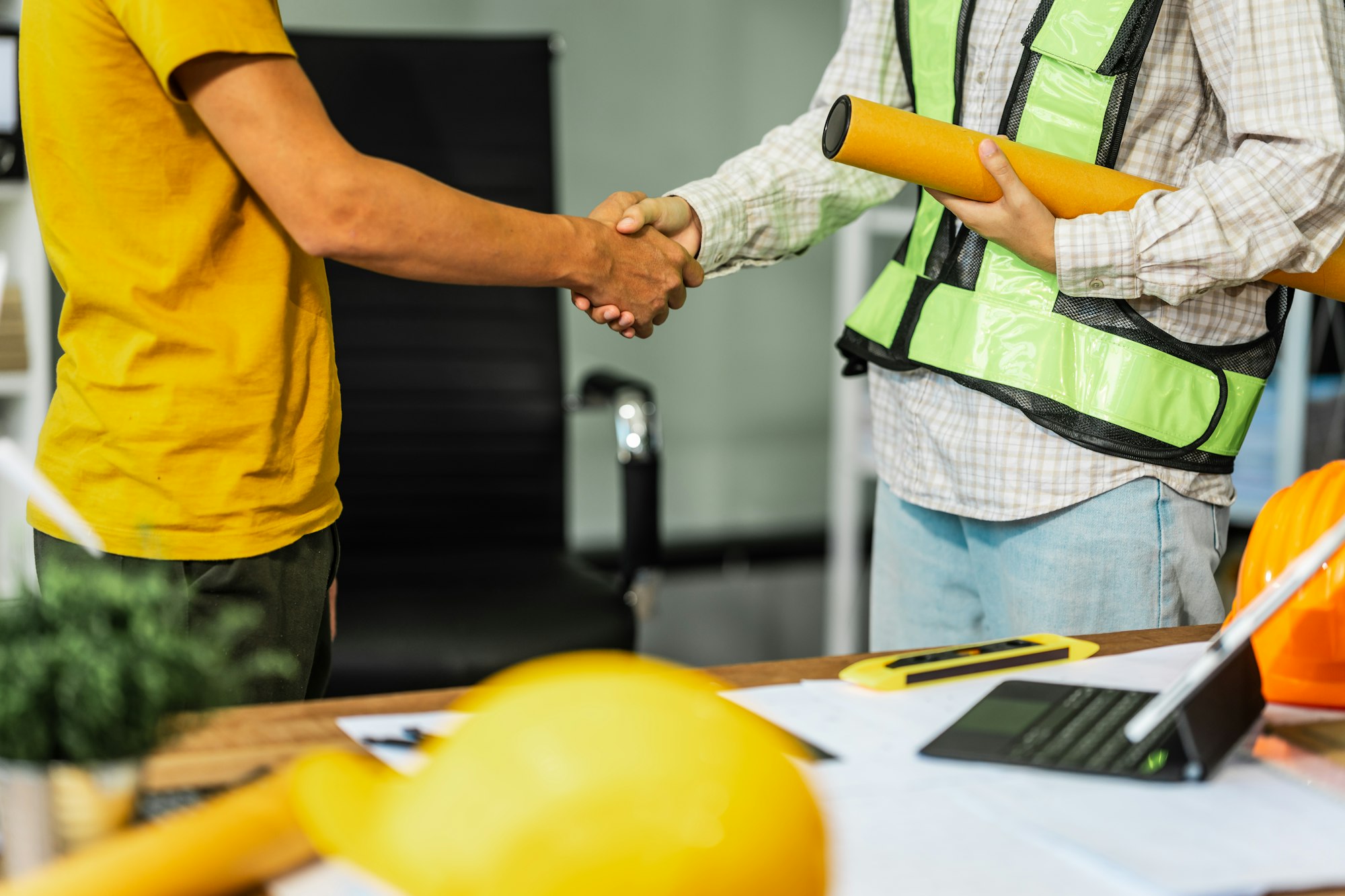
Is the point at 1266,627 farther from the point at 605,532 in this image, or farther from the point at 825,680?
the point at 605,532

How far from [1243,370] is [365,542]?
1.32 metres

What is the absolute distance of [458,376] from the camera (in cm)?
198

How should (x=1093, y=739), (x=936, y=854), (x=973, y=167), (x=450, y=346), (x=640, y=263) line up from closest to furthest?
(x=936, y=854), (x=1093, y=739), (x=973, y=167), (x=640, y=263), (x=450, y=346)

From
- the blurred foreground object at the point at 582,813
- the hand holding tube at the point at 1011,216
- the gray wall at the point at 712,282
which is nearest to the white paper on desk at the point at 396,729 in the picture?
the blurred foreground object at the point at 582,813

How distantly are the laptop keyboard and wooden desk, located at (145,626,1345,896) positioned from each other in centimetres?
13

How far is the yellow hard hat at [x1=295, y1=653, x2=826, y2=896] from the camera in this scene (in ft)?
1.42

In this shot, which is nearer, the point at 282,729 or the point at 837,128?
the point at 282,729

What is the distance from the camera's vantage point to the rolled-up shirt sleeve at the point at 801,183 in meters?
1.31

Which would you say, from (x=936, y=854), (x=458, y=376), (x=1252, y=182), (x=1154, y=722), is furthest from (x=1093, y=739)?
(x=458, y=376)

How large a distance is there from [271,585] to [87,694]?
1.99 feet

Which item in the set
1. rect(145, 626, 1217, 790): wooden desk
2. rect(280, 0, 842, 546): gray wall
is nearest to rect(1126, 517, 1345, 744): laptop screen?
rect(145, 626, 1217, 790): wooden desk

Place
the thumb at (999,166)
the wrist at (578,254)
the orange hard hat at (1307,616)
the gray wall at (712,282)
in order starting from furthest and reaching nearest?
the gray wall at (712,282)
the wrist at (578,254)
the thumb at (999,166)
the orange hard hat at (1307,616)

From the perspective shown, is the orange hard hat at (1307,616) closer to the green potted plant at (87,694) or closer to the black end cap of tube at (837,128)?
the black end cap of tube at (837,128)

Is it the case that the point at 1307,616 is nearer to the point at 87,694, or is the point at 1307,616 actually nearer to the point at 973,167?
the point at 973,167
